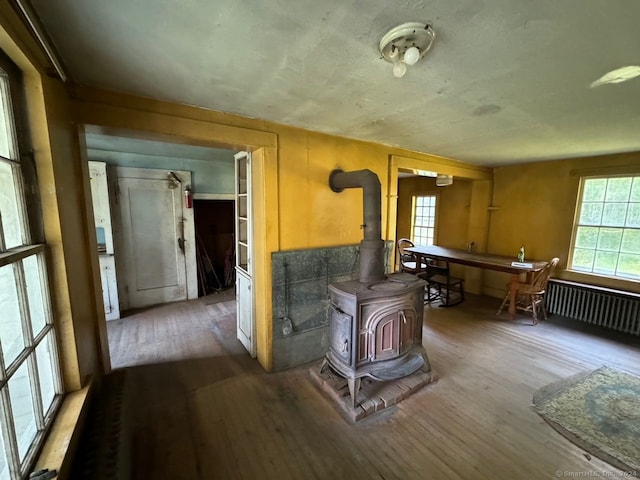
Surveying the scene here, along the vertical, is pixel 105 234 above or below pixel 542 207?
below

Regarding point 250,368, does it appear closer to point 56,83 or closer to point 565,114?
point 56,83

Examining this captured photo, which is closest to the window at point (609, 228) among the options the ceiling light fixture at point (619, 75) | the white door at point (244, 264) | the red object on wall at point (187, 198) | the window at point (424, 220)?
the window at point (424, 220)

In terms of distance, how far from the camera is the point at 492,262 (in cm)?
397

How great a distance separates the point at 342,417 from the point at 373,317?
0.79 meters

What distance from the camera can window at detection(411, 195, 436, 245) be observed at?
5.85 meters

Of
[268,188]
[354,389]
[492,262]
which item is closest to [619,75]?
[268,188]

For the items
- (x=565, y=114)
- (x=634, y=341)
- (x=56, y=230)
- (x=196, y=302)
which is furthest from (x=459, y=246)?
(x=56, y=230)

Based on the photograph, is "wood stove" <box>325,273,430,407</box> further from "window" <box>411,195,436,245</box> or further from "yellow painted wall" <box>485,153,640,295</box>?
"window" <box>411,195,436,245</box>

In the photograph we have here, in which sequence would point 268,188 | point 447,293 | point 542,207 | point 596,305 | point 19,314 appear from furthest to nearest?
point 447,293
point 542,207
point 596,305
point 268,188
point 19,314

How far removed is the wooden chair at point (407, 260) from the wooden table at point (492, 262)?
0.49 feet

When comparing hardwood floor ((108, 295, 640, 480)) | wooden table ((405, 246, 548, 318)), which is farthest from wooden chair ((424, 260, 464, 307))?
hardwood floor ((108, 295, 640, 480))

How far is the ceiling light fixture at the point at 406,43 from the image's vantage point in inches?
41.7

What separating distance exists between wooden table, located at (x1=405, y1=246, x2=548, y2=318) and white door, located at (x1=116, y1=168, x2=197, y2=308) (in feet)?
13.5

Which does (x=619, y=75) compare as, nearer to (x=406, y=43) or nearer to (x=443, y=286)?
(x=406, y=43)
